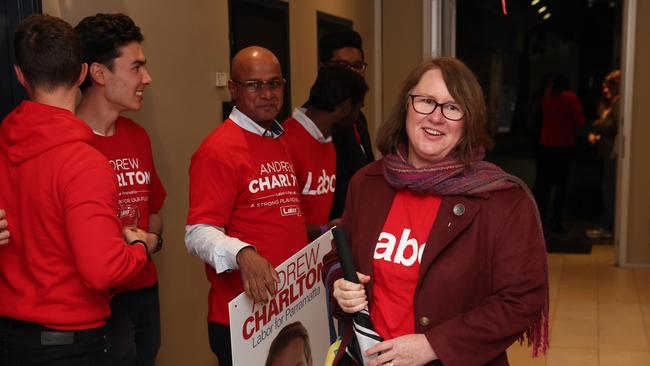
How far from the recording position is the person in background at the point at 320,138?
9.66ft

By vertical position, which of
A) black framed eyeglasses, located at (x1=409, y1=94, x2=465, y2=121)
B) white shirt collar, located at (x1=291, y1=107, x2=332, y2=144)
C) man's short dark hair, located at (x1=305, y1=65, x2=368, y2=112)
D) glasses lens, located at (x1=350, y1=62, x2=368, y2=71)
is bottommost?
white shirt collar, located at (x1=291, y1=107, x2=332, y2=144)

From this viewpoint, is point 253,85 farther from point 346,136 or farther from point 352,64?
point 352,64

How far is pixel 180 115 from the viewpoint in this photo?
360cm

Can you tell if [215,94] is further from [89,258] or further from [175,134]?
[89,258]

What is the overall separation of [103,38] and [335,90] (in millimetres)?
992

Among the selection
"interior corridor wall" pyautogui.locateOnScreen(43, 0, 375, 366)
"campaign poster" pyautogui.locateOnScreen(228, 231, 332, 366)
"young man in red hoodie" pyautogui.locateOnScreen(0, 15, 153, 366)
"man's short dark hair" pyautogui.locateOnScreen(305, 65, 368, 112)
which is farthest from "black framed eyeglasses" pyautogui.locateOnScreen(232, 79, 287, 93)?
"interior corridor wall" pyautogui.locateOnScreen(43, 0, 375, 366)

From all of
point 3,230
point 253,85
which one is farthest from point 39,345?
point 253,85

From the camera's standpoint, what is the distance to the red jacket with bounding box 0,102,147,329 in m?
1.80

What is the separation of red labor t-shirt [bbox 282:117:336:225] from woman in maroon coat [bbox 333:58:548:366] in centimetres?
105

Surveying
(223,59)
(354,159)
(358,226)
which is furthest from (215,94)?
(358,226)

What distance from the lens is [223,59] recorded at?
157 inches

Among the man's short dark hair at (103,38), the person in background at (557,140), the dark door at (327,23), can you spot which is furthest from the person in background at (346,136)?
the person in background at (557,140)

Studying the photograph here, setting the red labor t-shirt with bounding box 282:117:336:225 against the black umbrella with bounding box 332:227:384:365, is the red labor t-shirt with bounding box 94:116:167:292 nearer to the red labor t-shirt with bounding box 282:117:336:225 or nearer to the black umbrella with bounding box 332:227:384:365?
the red labor t-shirt with bounding box 282:117:336:225

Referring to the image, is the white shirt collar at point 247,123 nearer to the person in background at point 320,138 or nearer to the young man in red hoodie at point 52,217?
the person in background at point 320,138
